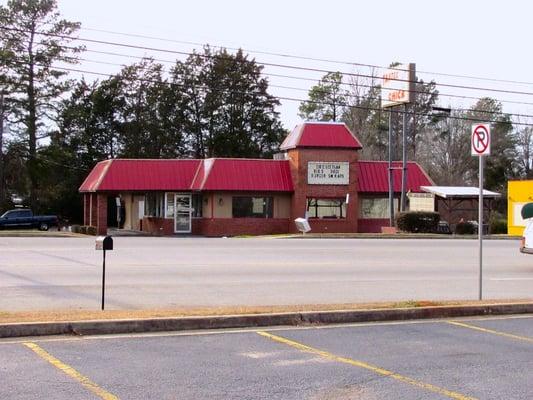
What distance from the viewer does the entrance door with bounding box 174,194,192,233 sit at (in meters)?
40.0

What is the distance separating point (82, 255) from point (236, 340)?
13.9 meters

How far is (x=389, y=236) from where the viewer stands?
3475 cm

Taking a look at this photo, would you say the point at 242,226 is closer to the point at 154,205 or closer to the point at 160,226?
the point at 160,226

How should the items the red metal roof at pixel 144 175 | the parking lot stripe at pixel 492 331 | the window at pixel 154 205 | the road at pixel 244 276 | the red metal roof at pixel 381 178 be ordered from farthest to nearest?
the red metal roof at pixel 381 178
the window at pixel 154 205
the red metal roof at pixel 144 175
the road at pixel 244 276
the parking lot stripe at pixel 492 331

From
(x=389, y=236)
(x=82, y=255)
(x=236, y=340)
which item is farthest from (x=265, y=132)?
(x=236, y=340)

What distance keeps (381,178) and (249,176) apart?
831cm

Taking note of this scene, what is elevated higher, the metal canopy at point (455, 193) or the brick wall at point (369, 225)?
the metal canopy at point (455, 193)

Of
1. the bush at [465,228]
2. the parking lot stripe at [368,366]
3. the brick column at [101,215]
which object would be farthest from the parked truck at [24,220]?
the parking lot stripe at [368,366]

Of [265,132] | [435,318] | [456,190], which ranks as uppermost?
[265,132]

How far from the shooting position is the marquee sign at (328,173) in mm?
39344

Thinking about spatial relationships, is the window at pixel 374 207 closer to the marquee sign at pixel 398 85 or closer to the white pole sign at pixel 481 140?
the marquee sign at pixel 398 85

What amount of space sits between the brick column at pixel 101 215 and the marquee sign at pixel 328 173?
468 inches

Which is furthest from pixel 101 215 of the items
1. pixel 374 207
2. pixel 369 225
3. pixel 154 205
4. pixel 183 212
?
pixel 374 207

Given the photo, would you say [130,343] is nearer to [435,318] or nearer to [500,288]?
[435,318]
